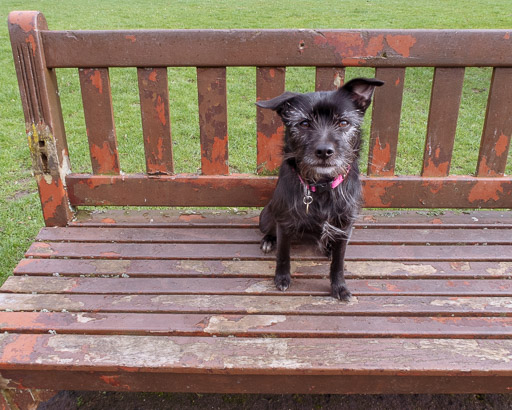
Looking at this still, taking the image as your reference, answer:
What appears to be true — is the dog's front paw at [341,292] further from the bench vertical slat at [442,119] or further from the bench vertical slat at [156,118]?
the bench vertical slat at [156,118]

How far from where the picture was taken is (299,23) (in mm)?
11125

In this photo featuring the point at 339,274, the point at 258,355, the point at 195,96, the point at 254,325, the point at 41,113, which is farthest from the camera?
the point at 195,96

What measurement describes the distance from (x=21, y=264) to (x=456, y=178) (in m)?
2.57

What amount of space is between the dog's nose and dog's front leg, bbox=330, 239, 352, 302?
48 cm

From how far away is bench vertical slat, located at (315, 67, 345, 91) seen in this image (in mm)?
2559

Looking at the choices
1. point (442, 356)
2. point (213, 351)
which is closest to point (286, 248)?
point (213, 351)

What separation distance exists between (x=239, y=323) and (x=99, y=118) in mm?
1516

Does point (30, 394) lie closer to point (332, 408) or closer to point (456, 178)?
point (332, 408)

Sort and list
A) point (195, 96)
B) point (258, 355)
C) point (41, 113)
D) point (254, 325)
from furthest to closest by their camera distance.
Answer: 1. point (195, 96)
2. point (41, 113)
3. point (254, 325)
4. point (258, 355)

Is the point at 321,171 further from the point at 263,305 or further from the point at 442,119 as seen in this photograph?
the point at 442,119

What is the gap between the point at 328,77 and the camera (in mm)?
2572

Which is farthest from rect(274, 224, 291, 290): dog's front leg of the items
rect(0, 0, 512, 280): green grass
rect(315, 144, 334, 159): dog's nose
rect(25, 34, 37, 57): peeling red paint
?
rect(0, 0, 512, 280): green grass

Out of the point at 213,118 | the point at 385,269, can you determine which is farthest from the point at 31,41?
the point at 385,269

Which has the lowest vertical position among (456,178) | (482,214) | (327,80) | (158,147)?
(482,214)
